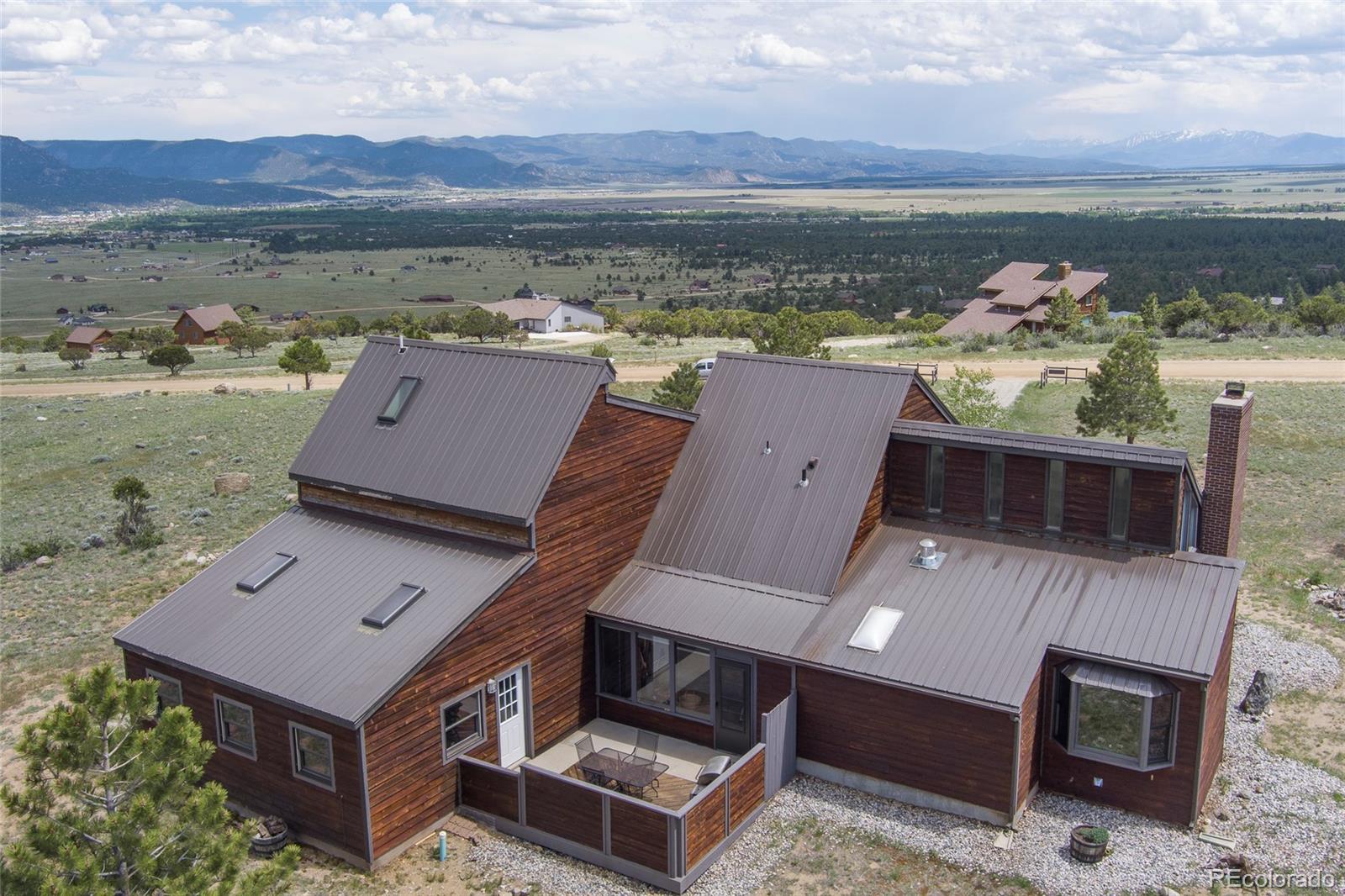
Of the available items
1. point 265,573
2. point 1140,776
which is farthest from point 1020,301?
point 265,573

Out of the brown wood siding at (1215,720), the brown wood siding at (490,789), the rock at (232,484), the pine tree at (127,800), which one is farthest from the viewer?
the rock at (232,484)

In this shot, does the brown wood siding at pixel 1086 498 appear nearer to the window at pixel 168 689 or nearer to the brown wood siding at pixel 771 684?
the brown wood siding at pixel 771 684

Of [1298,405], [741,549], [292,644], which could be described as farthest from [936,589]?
[1298,405]

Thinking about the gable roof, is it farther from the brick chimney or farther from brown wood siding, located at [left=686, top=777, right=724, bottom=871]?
the brick chimney

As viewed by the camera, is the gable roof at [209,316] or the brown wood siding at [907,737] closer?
the brown wood siding at [907,737]

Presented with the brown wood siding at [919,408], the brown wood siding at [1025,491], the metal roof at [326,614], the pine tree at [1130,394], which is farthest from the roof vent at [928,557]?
the pine tree at [1130,394]

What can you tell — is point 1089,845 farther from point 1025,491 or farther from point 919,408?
point 919,408

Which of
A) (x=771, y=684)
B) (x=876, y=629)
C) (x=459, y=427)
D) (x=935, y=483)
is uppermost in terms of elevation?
(x=459, y=427)
